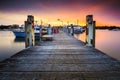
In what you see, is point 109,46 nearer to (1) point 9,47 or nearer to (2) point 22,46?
(2) point 22,46

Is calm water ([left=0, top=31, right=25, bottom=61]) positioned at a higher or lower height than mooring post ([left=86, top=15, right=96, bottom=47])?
lower

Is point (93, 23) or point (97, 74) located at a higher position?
point (93, 23)

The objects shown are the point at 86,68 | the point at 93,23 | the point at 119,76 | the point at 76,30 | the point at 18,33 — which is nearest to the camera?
the point at 119,76

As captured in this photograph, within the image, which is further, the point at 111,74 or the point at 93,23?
the point at 93,23

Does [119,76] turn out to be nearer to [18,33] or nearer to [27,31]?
[27,31]

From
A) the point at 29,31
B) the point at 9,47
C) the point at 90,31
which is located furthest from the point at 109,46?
the point at 29,31

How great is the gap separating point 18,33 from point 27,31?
43993 millimetres

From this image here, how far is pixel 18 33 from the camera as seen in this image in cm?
5875

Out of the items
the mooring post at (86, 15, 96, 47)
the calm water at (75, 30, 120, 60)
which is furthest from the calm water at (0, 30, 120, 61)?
the mooring post at (86, 15, 96, 47)

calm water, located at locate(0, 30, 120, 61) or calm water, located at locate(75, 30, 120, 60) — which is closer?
calm water, located at locate(0, 30, 120, 61)

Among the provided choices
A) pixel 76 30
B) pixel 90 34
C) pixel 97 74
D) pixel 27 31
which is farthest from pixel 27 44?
pixel 76 30

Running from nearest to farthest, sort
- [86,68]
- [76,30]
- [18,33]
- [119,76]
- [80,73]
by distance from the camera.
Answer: [119,76], [80,73], [86,68], [18,33], [76,30]

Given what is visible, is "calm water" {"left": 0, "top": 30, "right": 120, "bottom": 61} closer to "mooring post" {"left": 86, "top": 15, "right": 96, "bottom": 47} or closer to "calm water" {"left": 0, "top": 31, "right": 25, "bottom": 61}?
"calm water" {"left": 0, "top": 31, "right": 25, "bottom": 61}

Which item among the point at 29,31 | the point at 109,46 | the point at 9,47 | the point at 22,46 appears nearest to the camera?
the point at 29,31
